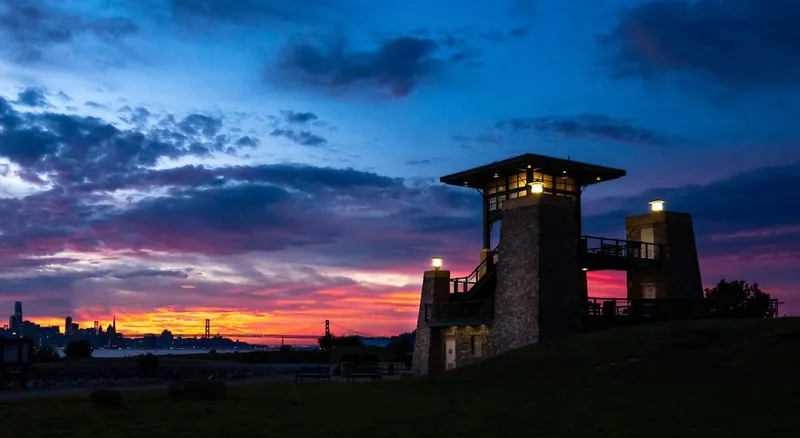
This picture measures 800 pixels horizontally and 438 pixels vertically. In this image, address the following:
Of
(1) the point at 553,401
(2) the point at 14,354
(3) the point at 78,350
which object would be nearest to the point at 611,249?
Result: (1) the point at 553,401

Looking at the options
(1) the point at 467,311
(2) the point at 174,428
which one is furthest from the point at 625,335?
(2) the point at 174,428

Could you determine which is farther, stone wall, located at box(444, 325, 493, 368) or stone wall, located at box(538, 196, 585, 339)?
stone wall, located at box(444, 325, 493, 368)

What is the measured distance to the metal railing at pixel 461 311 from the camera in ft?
118

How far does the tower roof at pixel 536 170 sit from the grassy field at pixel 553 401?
12.2 metres

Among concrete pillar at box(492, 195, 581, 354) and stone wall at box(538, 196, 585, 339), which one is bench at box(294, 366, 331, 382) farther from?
Answer: stone wall at box(538, 196, 585, 339)

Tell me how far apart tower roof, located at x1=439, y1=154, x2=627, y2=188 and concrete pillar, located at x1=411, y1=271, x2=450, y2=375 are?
5.88 meters

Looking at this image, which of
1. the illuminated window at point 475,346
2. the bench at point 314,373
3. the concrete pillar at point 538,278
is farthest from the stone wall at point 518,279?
the bench at point 314,373

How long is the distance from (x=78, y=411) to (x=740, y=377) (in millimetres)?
17610

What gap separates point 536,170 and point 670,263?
856 cm

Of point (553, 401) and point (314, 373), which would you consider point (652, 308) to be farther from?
point (553, 401)

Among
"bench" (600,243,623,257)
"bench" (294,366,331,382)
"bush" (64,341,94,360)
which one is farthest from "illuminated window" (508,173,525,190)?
"bush" (64,341,94,360)

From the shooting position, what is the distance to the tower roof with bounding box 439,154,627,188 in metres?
40.5

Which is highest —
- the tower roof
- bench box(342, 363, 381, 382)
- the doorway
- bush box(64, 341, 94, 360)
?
the tower roof

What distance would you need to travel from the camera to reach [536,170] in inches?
1663
